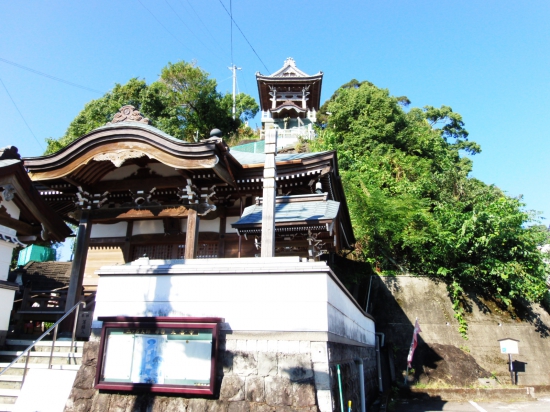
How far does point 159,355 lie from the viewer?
529 cm

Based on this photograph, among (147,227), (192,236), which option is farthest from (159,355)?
(147,227)

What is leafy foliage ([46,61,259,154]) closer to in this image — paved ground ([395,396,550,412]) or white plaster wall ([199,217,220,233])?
white plaster wall ([199,217,220,233])

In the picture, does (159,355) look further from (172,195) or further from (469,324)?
(469,324)

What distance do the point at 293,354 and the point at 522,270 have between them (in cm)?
1425

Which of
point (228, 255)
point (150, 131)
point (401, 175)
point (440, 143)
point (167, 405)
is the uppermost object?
point (440, 143)

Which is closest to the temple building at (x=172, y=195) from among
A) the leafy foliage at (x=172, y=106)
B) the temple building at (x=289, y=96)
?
the leafy foliage at (x=172, y=106)

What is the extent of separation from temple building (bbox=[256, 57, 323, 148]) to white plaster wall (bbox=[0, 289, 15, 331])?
31772 mm

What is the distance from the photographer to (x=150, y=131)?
30.2ft

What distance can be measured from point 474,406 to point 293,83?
3407cm

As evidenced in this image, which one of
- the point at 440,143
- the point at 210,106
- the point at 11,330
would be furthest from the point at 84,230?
the point at 440,143

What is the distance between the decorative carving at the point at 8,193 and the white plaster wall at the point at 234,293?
12.4 feet

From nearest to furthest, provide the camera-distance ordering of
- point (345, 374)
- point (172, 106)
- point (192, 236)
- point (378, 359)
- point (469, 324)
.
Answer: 1. point (345, 374)
2. point (192, 236)
3. point (378, 359)
4. point (469, 324)
5. point (172, 106)

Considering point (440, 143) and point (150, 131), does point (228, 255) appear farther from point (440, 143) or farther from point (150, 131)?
point (440, 143)

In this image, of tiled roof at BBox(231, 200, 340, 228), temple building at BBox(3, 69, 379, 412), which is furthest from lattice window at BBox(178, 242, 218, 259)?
temple building at BBox(3, 69, 379, 412)
